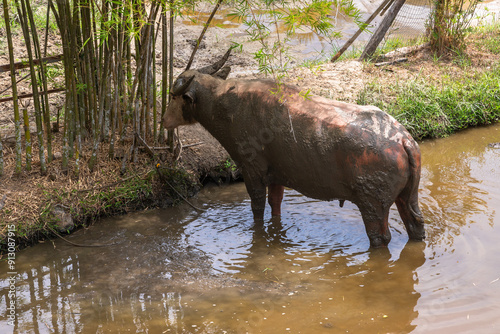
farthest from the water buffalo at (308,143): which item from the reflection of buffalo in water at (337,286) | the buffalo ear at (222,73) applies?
the reflection of buffalo in water at (337,286)

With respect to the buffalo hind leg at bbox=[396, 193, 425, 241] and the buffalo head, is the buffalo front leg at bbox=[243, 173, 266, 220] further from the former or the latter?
the buffalo hind leg at bbox=[396, 193, 425, 241]

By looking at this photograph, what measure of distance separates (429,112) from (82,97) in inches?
198

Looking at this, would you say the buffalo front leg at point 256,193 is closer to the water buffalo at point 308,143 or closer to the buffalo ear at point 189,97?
the water buffalo at point 308,143

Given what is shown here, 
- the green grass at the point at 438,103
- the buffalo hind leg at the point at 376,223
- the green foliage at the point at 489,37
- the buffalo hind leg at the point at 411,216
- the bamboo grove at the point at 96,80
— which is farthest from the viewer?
the green foliage at the point at 489,37

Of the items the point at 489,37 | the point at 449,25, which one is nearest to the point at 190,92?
the point at 449,25

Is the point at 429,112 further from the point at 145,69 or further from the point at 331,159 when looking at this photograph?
the point at 145,69

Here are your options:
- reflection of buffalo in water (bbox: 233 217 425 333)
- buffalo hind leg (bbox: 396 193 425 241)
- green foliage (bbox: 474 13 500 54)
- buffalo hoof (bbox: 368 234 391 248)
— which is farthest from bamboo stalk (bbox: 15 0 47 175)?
green foliage (bbox: 474 13 500 54)

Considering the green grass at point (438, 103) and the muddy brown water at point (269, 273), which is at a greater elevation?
the green grass at point (438, 103)

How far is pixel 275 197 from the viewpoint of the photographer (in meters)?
5.66

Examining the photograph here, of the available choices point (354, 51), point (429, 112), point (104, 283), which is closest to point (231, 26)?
point (354, 51)

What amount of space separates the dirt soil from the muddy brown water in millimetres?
502

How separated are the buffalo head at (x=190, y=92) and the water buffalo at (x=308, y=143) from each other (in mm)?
10

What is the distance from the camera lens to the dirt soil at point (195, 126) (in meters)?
5.30

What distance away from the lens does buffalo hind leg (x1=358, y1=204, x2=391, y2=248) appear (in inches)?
180
